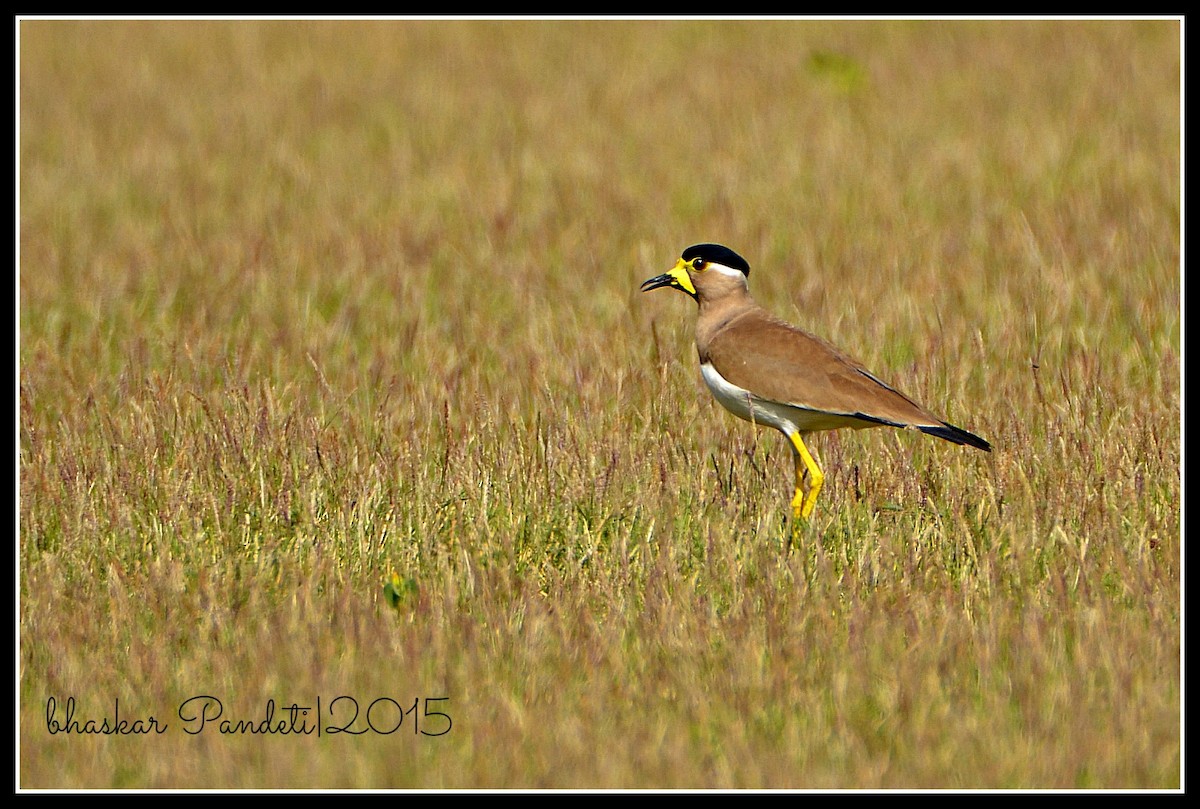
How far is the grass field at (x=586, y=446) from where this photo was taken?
14.1ft

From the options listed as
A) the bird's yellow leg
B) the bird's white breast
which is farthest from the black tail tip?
the bird's yellow leg

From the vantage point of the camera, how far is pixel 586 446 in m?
6.32

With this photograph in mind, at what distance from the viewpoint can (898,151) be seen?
1202 centimetres

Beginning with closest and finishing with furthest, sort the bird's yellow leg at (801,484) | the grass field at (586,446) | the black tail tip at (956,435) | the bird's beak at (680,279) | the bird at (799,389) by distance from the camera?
the grass field at (586,446), the black tail tip at (956,435), the bird at (799,389), the bird's yellow leg at (801,484), the bird's beak at (680,279)

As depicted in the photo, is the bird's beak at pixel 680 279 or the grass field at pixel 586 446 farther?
the bird's beak at pixel 680 279

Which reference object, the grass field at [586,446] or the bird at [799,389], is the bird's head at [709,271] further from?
the grass field at [586,446]

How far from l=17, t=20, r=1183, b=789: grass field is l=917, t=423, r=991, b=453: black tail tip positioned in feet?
0.86

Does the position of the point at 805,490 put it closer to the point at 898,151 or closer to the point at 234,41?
the point at 898,151

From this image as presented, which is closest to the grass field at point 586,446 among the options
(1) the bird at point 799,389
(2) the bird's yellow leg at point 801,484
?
(2) the bird's yellow leg at point 801,484

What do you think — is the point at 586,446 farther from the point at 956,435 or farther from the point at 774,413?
the point at 956,435

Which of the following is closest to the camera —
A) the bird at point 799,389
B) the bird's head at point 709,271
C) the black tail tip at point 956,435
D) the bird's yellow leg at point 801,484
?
the black tail tip at point 956,435

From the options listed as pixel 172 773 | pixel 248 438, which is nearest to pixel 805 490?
pixel 248 438

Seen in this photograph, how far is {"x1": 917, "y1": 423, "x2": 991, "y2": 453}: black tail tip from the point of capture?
5594 mm

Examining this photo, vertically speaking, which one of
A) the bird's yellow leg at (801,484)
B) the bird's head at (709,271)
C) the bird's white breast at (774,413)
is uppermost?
the bird's head at (709,271)
